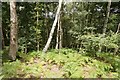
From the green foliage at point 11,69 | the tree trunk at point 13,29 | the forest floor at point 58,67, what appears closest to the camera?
the green foliage at point 11,69

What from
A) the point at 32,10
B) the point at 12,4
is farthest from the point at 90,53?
the point at 32,10

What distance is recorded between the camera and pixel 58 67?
9.03m

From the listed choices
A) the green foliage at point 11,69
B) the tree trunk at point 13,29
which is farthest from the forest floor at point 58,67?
the tree trunk at point 13,29

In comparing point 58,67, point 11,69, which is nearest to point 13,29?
point 11,69

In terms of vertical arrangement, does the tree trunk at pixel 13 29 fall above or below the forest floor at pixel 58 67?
above

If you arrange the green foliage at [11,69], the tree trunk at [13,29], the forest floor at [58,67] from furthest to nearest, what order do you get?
the tree trunk at [13,29] < the forest floor at [58,67] < the green foliage at [11,69]

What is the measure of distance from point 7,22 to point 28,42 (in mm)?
4008

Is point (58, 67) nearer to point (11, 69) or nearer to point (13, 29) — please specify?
point (11, 69)

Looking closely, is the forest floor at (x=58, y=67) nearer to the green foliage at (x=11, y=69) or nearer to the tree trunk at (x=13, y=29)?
the green foliage at (x=11, y=69)

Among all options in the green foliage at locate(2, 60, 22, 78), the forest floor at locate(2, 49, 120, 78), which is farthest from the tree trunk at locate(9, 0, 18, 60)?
the green foliage at locate(2, 60, 22, 78)

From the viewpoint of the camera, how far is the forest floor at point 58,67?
26.1 feet

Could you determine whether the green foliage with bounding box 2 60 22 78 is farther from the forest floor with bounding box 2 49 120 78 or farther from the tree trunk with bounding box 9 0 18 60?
the tree trunk with bounding box 9 0 18 60

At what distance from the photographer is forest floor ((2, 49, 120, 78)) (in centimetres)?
795

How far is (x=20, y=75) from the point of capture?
25.6 ft
